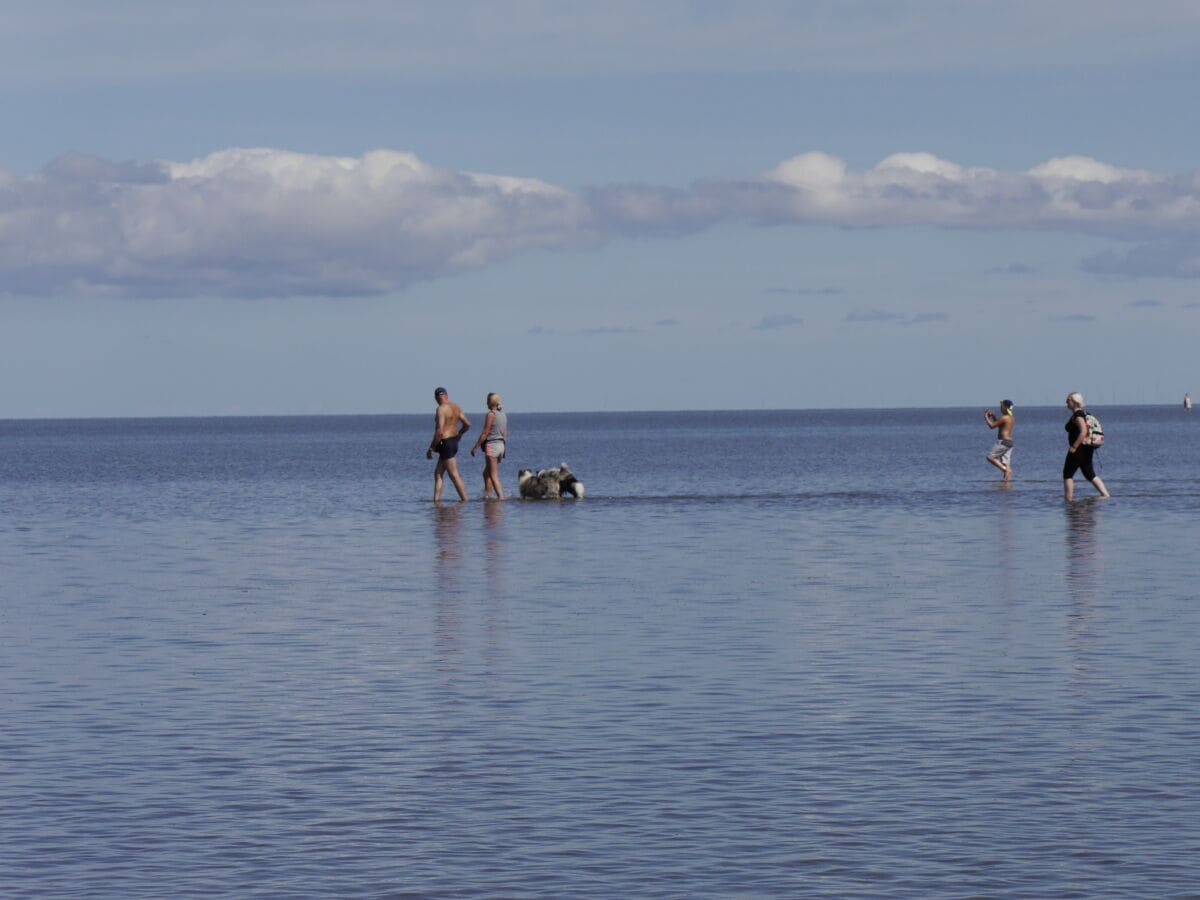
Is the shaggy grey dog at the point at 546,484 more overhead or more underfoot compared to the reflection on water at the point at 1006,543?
more overhead

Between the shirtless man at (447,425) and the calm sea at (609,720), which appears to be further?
the shirtless man at (447,425)

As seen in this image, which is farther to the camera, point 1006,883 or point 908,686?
point 908,686

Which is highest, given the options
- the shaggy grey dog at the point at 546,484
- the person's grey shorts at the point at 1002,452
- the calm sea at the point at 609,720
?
the person's grey shorts at the point at 1002,452

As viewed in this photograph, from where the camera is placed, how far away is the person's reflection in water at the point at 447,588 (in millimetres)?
16609

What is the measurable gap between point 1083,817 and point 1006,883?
1360 mm

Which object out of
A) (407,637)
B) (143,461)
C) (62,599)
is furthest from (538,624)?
(143,461)

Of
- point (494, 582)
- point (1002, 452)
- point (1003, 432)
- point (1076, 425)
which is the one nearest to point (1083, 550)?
point (494, 582)

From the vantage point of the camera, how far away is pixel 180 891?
8852 millimetres

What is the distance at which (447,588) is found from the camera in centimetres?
2175

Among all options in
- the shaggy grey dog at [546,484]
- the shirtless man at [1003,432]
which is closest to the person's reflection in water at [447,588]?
the shaggy grey dog at [546,484]

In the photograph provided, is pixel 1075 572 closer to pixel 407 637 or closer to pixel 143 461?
pixel 407 637

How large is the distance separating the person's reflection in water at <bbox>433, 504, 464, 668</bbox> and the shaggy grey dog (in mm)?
3092

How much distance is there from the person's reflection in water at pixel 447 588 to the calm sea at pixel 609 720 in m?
0.09

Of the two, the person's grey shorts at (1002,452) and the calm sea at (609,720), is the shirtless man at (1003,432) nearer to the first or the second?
the person's grey shorts at (1002,452)
